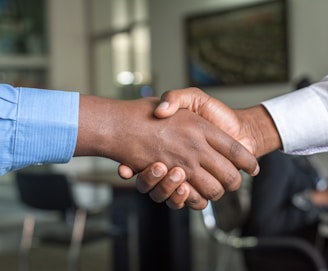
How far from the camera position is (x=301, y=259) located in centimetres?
276

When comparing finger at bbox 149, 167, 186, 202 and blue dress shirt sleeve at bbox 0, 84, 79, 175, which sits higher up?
blue dress shirt sleeve at bbox 0, 84, 79, 175

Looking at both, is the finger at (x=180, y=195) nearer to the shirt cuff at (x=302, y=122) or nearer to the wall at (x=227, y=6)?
the shirt cuff at (x=302, y=122)

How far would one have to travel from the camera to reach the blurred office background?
17.5 ft

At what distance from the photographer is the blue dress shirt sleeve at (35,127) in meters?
1.22

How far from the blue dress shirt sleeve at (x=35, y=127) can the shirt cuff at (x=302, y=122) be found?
1.72ft

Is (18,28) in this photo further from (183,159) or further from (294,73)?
(183,159)

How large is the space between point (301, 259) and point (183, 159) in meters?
1.46

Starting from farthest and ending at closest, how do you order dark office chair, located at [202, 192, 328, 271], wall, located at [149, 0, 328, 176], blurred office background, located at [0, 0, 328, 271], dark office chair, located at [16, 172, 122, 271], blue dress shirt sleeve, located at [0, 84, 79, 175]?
blurred office background, located at [0, 0, 328, 271], wall, located at [149, 0, 328, 176], dark office chair, located at [16, 172, 122, 271], dark office chair, located at [202, 192, 328, 271], blue dress shirt sleeve, located at [0, 84, 79, 175]

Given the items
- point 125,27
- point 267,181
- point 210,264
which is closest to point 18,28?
point 125,27

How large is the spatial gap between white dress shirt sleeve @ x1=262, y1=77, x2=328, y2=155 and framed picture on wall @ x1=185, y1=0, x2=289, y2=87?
3.90 m

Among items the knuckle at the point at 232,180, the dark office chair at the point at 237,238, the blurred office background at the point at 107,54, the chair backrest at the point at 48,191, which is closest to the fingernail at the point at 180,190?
the knuckle at the point at 232,180

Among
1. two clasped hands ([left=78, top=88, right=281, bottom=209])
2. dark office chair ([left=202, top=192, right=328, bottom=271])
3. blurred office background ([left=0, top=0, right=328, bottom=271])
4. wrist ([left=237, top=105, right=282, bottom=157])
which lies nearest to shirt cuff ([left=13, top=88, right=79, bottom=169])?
two clasped hands ([left=78, top=88, right=281, bottom=209])

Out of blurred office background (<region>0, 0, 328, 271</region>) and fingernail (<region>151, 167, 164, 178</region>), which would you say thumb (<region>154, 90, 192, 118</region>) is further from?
blurred office background (<region>0, 0, 328, 271</region>)

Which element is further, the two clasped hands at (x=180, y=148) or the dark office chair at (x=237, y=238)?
the dark office chair at (x=237, y=238)
